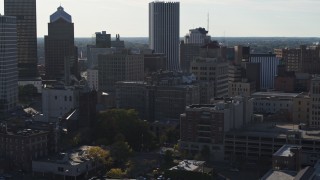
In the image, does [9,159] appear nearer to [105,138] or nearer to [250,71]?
[105,138]

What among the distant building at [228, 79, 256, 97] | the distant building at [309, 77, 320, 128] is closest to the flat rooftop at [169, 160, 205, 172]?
the distant building at [309, 77, 320, 128]

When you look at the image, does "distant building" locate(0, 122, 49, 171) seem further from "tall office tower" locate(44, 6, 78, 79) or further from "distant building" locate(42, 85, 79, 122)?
"tall office tower" locate(44, 6, 78, 79)

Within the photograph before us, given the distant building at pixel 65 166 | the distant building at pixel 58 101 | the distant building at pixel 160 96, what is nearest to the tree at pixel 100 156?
the distant building at pixel 65 166

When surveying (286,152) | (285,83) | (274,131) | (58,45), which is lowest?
(286,152)

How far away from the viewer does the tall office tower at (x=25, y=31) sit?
18588 cm

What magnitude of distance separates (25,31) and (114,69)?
64.9 metres

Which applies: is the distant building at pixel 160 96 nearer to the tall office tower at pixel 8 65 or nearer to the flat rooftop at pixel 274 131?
the flat rooftop at pixel 274 131

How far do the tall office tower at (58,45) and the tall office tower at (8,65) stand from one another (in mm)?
51068

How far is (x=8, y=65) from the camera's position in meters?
134

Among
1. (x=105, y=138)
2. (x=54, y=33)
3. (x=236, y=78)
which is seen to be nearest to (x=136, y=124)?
(x=105, y=138)

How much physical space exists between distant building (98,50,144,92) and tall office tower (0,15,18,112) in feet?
67.9

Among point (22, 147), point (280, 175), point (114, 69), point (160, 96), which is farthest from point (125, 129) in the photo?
point (114, 69)

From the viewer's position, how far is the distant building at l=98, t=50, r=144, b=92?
136375 millimetres

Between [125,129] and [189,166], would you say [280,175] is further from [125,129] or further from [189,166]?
[125,129]
